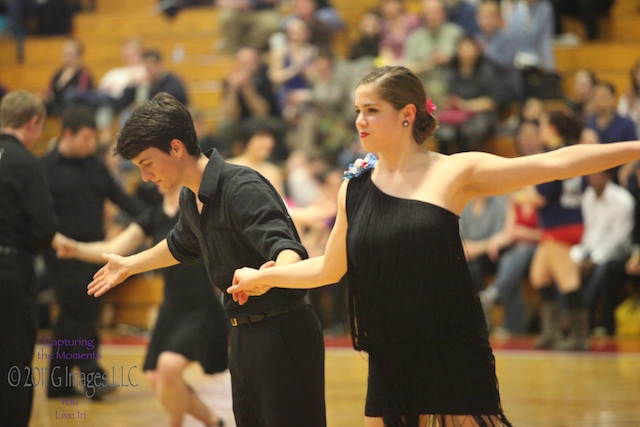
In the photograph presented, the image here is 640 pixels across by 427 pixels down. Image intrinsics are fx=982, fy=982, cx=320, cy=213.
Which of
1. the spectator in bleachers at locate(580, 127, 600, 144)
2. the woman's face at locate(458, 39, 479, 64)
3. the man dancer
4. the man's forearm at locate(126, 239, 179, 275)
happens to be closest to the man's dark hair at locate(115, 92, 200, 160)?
the man dancer

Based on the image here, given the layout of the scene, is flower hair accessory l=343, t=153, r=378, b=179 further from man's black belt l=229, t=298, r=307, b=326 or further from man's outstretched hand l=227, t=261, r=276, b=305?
man's black belt l=229, t=298, r=307, b=326

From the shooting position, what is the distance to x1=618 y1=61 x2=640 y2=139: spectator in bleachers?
1121cm

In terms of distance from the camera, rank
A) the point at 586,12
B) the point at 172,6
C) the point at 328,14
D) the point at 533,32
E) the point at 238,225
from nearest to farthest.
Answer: the point at 238,225 → the point at 533,32 → the point at 586,12 → the point at 328,14 → the point at 172,6

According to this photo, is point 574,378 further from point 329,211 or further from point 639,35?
point 639,35

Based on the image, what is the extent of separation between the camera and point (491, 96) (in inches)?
485

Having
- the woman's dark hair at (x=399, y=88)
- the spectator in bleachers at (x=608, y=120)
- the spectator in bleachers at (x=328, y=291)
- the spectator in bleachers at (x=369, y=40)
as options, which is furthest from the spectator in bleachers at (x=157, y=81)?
the woman's dark hair at (x=399, y=88)

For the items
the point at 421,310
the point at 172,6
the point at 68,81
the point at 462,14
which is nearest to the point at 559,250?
the point at 462,14

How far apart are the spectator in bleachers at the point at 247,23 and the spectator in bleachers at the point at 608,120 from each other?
5.44 metres

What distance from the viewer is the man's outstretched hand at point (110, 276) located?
4262 millimetres

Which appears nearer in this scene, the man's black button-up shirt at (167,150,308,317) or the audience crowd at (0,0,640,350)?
the man's black button-up shirt at (167,150,308,317)

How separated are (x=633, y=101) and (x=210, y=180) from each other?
8.62m

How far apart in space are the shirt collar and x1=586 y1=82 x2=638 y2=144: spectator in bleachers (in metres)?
7.74

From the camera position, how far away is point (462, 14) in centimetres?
→ 1355

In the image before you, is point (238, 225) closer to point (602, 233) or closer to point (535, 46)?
point (602, 233)
